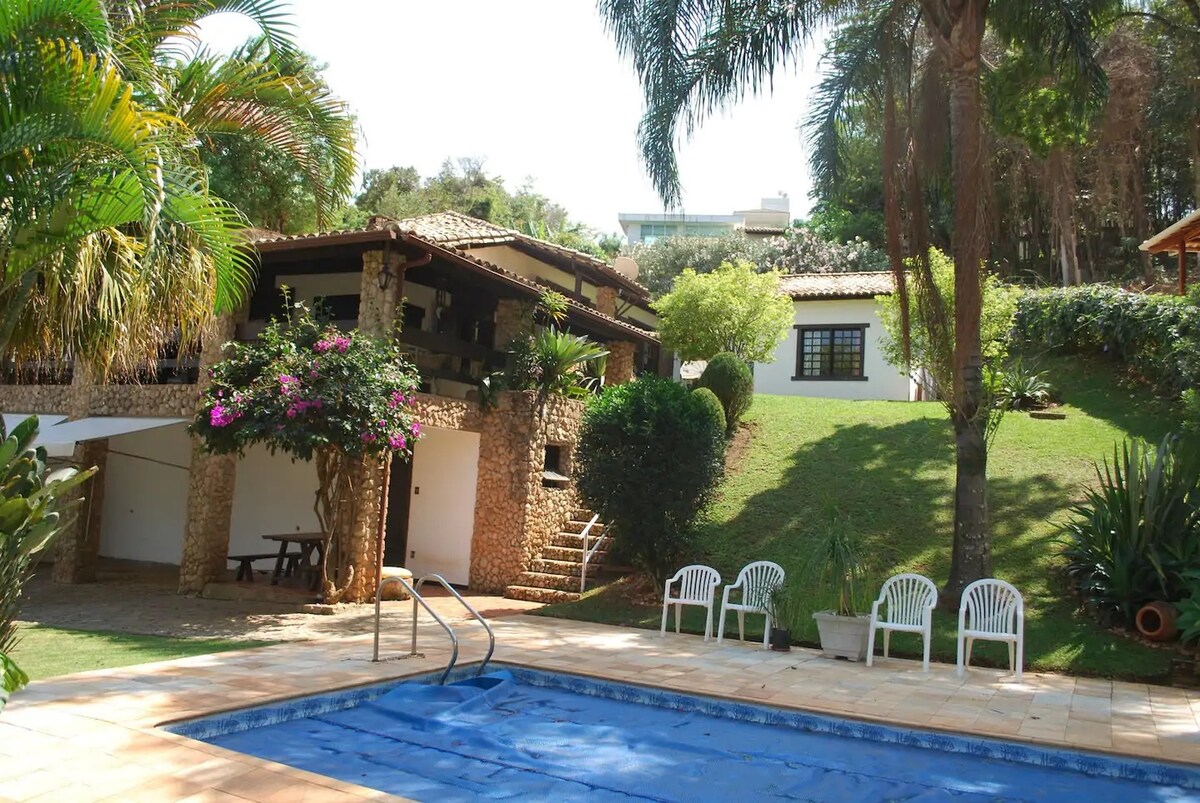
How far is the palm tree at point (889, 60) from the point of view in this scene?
13.4m

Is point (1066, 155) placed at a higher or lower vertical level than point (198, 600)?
higher

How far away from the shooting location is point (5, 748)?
5988mm

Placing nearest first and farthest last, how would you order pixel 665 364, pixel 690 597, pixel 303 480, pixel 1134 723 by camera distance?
1. pixel 1134 723
2. pixel 690 597
3. pixel 303 480
4. pixel 665 364

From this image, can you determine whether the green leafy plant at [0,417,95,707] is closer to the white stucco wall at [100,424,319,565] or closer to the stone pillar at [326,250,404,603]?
the stone pillar at [326,250,404,603]

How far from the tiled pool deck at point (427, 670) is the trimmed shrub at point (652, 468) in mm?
2017

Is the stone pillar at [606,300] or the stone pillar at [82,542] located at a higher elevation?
the stone pillar at [606,300]

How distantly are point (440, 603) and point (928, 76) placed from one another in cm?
1244

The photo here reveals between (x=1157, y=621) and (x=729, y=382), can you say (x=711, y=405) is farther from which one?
(x=1157, y=621)

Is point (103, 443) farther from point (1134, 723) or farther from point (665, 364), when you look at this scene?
point (665, 364)

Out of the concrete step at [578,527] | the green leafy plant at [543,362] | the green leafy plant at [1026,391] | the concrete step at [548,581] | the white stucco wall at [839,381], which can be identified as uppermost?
the white stucco wall at [839,381]

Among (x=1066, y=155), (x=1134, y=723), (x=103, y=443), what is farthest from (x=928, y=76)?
(x=1066, y=155)

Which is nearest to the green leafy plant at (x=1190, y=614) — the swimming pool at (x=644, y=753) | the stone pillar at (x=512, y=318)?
the swimming pool at (x=644, y=753)

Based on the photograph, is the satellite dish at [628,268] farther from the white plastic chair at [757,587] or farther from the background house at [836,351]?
the white plastic chair at [757,587]

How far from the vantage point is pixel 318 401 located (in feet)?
42.9
